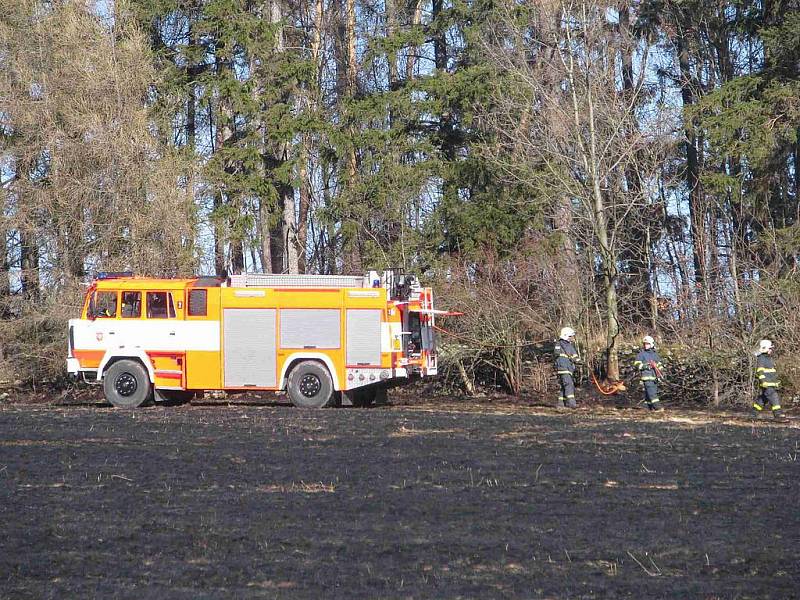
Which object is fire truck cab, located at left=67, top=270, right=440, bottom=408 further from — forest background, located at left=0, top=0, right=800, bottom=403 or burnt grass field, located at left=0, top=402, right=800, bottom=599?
burnt grass field, located at left=0, top=402, right=800, bottom=599

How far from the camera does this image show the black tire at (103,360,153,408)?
26.0 meters

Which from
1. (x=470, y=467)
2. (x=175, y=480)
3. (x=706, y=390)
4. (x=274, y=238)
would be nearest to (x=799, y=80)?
(x=706, y=390)

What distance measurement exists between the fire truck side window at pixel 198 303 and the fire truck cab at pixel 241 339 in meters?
0.02

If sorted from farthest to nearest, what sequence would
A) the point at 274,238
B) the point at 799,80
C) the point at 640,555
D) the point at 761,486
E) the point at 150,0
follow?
the point at 274,238 → the point at 150,0 → the point at 799,80 → the point at 761,486 → the point at 640,555

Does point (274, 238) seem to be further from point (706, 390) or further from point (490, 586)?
point (490, 586)

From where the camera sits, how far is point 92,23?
1388 inches

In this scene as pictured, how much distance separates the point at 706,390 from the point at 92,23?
19578 millimetres

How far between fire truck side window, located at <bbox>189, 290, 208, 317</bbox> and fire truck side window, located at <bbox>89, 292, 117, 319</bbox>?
1.59m

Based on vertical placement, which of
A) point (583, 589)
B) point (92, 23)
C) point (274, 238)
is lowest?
point (583, 589)

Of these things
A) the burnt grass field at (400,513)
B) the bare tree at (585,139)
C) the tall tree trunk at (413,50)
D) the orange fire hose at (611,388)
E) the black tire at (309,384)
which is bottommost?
the burnt grass field at (400,513)

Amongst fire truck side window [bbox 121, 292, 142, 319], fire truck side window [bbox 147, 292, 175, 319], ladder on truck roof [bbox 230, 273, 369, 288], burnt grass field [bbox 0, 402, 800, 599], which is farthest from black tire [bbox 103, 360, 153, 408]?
burnt grass field [bbox 0, 402, 800, 599]

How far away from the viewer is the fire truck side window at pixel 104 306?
85.6ft

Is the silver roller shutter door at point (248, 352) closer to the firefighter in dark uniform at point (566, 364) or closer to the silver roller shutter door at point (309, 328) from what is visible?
the silver roller shutter door at point (309, 328)

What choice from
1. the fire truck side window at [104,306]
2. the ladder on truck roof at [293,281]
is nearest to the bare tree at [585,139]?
the ladder on truck roof at [293,281]
